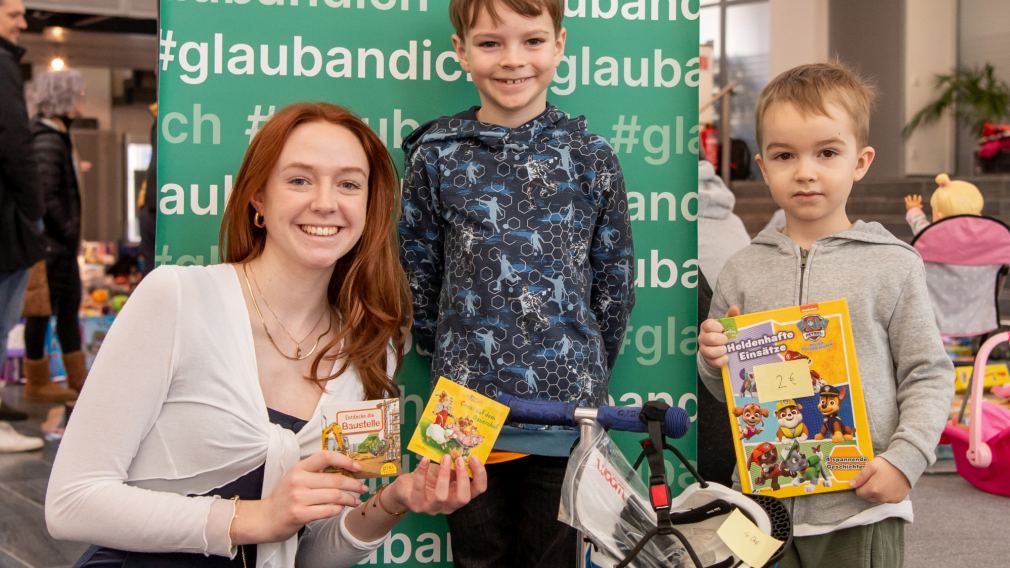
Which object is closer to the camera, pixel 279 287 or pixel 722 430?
pixel 279 287

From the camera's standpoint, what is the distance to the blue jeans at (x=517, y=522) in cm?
210

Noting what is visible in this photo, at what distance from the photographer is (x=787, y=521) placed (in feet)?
5.15

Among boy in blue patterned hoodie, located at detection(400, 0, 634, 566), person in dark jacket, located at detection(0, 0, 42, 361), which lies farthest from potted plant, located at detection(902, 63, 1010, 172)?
boy in blue patterned hoodie, located at detection(400, 0, 634, 566)

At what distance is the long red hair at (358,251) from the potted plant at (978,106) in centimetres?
1168

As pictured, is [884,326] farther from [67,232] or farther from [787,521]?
[67,232]

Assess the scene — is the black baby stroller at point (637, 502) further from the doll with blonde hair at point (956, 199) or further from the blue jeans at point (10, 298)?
the doll with blonde hair at point (956, 199)

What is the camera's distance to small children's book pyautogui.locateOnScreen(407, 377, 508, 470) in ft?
5.02

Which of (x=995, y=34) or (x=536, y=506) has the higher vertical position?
(x=995, y=34)

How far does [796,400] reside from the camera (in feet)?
6.28

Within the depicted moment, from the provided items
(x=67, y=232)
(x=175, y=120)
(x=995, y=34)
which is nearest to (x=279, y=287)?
(x=175, y=120)

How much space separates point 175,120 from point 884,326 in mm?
1519

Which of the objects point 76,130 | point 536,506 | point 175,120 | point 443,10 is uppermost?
point 76,130

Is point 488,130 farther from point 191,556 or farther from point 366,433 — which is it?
point 191,556

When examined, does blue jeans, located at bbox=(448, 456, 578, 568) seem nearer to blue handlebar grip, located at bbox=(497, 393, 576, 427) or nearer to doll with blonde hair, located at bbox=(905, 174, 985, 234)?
blue handlebar grip, located at bbox=(497, 393, 576, 427)
